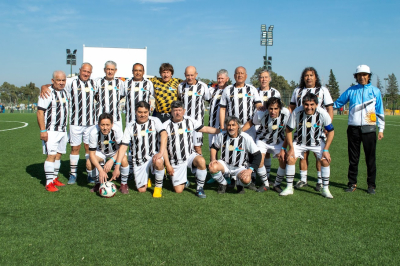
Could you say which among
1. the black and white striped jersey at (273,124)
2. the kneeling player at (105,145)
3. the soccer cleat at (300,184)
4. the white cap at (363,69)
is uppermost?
the white cap at (363,69)

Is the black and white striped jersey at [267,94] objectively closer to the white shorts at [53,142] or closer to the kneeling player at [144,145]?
the kneeling player at [144,145]

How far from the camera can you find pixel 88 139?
5.80 m

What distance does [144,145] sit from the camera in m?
5.38

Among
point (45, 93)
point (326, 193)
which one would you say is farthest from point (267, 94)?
point (45, 93)

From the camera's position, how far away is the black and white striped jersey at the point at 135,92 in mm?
5957

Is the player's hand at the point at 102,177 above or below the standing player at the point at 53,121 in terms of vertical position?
below

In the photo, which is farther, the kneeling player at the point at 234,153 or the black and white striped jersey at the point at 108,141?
the black and white striped jersey at the point at 108,141

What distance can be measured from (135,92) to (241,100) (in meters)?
1.88

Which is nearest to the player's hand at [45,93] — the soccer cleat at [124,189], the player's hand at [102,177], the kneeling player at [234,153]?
the player's hand at [102,177]

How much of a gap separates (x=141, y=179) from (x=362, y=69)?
3.86 meters

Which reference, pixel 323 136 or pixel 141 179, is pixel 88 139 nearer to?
pixel 141 179

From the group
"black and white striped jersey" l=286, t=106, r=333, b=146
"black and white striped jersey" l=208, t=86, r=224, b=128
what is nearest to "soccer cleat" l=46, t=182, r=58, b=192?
"black and white striped jersey" l=208, t=86, r=224, b=128

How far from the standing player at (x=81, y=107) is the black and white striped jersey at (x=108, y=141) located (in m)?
0.43

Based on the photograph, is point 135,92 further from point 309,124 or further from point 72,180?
point 309,124
